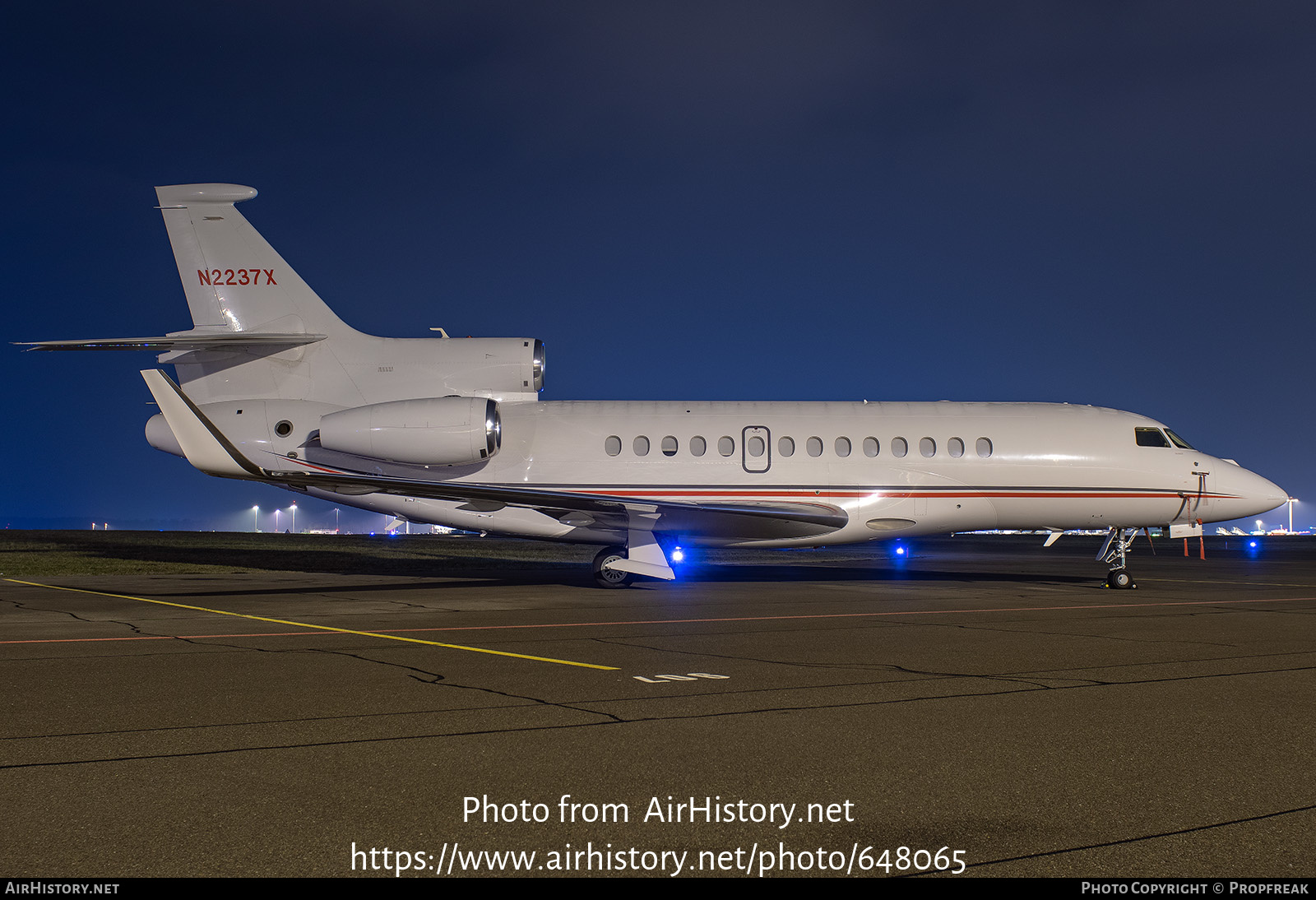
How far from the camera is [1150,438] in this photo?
66.8 feet

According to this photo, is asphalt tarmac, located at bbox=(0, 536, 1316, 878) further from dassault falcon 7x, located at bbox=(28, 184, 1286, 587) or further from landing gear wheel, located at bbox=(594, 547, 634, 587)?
dassault falcon 7x, located at bbox=(28, 184, 1286, 587)

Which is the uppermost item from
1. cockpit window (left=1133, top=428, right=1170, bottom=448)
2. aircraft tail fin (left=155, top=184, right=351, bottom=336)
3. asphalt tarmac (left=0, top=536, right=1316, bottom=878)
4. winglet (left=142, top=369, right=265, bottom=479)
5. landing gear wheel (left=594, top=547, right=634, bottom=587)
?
aircraft tail fin (left=155, top=184, right=351, bottom=336)

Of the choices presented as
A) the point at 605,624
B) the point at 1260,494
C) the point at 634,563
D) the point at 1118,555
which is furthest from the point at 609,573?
the point at 1260,494

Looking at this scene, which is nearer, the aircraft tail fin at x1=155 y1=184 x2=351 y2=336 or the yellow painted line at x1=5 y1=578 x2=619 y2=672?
the yellow painted line at x1=5 y1=578 x2=619 y2=672

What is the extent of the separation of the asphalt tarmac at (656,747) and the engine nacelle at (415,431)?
6.24m

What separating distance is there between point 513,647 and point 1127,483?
14.6 metres

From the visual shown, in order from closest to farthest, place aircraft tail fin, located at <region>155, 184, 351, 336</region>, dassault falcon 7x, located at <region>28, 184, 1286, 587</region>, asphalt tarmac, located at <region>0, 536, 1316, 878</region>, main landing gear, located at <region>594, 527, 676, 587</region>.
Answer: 1. asphalt tarmac, located at <region>0, 536, 1316, 878</region>
2. main landing gear, located at <region>594, 527, 676, 587</region>
3. dassault falcon 7x, located at <region>28, 184, 1286, 587</region>
4. aircraft tail fin, located at <region>155, 184, 351, 336</region>

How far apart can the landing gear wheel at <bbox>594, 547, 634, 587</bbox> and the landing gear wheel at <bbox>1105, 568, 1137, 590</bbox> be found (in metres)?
9.28

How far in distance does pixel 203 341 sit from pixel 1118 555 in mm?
18458

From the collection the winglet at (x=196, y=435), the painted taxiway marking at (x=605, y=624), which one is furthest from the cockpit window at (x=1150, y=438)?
the winglet at (x=196, y=435)

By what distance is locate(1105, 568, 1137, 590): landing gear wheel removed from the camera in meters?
19.2

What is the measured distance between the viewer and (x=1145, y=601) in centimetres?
1595

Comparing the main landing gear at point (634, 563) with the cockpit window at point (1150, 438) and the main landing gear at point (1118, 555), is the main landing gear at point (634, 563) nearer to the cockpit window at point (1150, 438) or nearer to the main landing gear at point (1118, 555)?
the main landing gear at point (1118, 555)

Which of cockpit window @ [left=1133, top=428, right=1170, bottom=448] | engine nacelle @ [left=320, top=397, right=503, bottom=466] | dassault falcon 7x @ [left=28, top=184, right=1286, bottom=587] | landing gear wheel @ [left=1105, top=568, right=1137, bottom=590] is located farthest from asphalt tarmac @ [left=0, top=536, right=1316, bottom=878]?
cockpit window @ [left=1133, top=428, right=1170, bottom=448]
